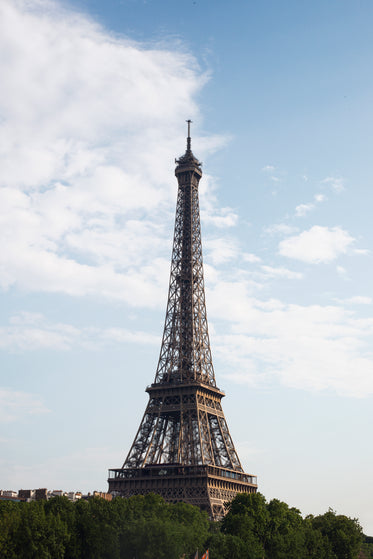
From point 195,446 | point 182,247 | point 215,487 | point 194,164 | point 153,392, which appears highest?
point 194,164

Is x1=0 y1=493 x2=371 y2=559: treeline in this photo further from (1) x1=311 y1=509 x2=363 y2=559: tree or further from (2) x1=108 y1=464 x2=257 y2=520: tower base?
(2) x1=108 y1=464 x2=257 y2=520: tower base

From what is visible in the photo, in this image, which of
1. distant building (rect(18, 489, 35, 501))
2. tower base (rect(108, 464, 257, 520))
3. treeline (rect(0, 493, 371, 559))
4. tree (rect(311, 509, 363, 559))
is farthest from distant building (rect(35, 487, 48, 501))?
tree (rect(311, 509, 363, 559))

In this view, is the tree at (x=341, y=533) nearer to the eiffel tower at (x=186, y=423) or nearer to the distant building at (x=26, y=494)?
the eiffel tower at (x=186, y=423)

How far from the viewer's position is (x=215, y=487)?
3844 inches

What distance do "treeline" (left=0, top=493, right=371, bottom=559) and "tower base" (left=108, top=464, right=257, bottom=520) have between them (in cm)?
773

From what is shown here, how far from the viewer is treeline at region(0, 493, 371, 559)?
63094mm

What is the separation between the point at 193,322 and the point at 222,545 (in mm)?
50969

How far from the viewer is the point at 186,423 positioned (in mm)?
105125

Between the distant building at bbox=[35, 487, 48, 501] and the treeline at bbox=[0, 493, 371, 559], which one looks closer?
the treeline at bbox=[0, 493, 371, 559]

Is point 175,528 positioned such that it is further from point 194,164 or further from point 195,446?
point 194,164

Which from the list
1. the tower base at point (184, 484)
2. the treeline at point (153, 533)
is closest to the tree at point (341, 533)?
the treeline at point (153, 533)

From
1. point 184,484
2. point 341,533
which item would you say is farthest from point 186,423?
point 341,533

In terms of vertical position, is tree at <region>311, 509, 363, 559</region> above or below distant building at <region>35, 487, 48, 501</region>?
below

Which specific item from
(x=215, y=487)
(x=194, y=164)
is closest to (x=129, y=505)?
(x=215, y=487)
